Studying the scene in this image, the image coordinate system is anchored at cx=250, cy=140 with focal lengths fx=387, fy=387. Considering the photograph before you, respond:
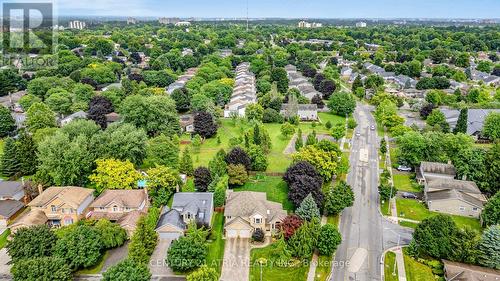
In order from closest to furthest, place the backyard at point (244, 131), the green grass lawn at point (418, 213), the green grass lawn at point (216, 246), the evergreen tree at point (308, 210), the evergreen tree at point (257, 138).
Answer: the green grass lawn at point (216, 246), the evergreen tree at point (308, 210), the green grass lawn at point (418, 213), the backyard at point (244, 131), the evergreen tree at point (257, 138)


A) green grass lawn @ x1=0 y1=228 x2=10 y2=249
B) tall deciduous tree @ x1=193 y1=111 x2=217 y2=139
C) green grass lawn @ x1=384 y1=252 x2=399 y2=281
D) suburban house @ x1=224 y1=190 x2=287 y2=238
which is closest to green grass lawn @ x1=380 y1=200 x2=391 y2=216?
green grass lawn @ x1=384 y1=252 x2=399 y2=281

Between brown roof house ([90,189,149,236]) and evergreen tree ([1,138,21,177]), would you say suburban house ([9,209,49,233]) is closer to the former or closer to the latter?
brown roof house ([90,189,149,236])

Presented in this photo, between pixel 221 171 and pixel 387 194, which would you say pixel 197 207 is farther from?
pixel 387 194

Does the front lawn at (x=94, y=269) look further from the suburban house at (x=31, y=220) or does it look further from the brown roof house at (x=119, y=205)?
the suburban house at (x=31, y=220)

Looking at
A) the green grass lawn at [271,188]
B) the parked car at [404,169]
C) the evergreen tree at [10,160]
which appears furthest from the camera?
the parked car at [404,169]

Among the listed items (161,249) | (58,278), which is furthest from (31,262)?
(161,249)

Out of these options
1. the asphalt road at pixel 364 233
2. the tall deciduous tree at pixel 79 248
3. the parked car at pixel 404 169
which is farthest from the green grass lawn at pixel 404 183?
the tall deciduous tree at pixel 79 248

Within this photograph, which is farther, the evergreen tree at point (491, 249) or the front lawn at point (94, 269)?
the front lawn at point (94, 269)
